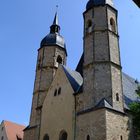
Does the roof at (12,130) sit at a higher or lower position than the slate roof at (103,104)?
higher

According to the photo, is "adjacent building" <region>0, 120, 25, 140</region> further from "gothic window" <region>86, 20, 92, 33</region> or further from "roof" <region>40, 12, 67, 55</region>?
"gothic window" <region>86, 20, 92, 33</region>

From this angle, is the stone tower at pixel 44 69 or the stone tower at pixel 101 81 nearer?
the stone tower at pixel 101 81

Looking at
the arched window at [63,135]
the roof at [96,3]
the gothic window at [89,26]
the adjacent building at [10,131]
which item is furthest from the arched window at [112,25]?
the adjacent building at [10,131]

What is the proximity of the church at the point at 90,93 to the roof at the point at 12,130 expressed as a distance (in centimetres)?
800

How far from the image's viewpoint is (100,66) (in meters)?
16.3

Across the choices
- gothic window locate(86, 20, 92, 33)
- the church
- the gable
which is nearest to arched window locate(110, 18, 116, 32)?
the church

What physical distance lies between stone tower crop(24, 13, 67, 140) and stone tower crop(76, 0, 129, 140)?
4.68 m

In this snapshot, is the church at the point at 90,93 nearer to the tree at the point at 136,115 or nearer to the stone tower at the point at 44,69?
the stone tower at the point at 44,69

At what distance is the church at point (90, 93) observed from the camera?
1454 centimetres

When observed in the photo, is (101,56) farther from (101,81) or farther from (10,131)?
(10,131)

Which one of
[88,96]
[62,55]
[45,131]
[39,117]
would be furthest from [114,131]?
[62,55]

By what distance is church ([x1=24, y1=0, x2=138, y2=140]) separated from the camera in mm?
14539

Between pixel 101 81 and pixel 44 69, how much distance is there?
25.0 ft

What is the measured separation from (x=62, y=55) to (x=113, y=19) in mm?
6195
